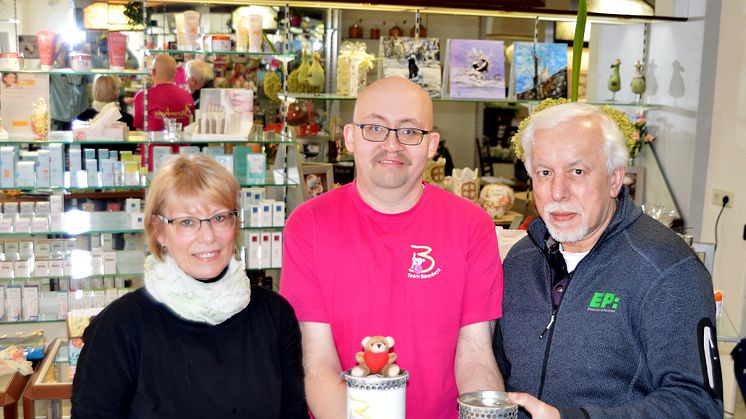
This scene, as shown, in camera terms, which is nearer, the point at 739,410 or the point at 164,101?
the point at 739,410

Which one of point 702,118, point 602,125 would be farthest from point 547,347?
point 702,118

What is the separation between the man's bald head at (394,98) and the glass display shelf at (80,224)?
2783 millimetres

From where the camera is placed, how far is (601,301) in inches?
87.4

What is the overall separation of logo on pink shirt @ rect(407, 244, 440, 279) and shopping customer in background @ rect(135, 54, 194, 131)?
3107 mm

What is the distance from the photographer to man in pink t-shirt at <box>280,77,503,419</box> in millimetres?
2396

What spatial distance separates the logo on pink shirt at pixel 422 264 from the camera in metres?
2.41

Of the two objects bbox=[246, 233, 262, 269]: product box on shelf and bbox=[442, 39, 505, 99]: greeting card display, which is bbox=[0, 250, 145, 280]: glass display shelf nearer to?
bbox=[246, 233, 262, 269]: product box on shelf

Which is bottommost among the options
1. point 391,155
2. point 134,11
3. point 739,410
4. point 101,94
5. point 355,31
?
point 739,410

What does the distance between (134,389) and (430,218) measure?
912mm

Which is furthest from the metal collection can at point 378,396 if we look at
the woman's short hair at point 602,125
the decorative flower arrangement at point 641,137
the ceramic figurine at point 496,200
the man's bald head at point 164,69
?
the decorative flower arrangement at point 641,137

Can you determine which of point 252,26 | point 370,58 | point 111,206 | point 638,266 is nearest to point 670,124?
point 370,58

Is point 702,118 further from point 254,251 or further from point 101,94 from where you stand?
point 101,94

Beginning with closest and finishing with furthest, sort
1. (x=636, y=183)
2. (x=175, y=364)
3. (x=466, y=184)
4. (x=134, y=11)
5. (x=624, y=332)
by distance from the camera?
(x=175, y=364)
(x=624, y=332)
(x=134, y=11)
(x=466, y=184)
(x=636, y=183)

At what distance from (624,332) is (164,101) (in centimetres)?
380
